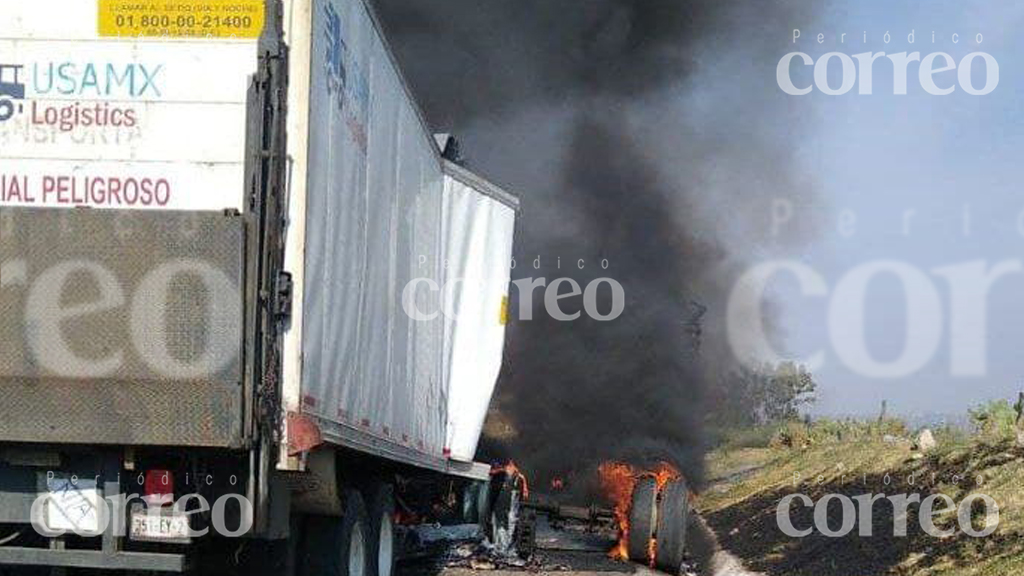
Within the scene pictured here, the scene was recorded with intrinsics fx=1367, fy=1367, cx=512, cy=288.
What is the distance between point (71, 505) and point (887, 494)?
10.3 meters

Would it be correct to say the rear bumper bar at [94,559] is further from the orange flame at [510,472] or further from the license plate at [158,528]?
the orange flame at [510,472]

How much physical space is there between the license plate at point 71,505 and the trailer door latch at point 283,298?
1266 mm

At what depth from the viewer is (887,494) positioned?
1497 cm

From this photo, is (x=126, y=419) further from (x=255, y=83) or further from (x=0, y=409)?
(x=255, y=83)

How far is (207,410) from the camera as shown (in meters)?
6.58

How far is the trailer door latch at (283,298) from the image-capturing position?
686 centimetres

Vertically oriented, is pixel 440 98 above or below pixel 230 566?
above

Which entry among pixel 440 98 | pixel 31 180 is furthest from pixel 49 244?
pixel 440 98

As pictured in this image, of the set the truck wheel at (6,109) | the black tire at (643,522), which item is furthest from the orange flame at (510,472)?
the truck wheel at (6,109)

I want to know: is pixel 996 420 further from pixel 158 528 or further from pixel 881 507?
pixel 158 528

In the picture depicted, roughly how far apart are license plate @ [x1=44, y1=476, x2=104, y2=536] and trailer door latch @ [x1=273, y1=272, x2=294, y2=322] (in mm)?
1266

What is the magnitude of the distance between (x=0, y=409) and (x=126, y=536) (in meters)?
0.89

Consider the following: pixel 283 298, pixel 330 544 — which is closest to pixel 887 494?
pixel 330 544

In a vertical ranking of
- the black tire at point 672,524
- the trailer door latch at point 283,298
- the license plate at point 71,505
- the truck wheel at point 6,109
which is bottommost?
the black tire at point 672,524
